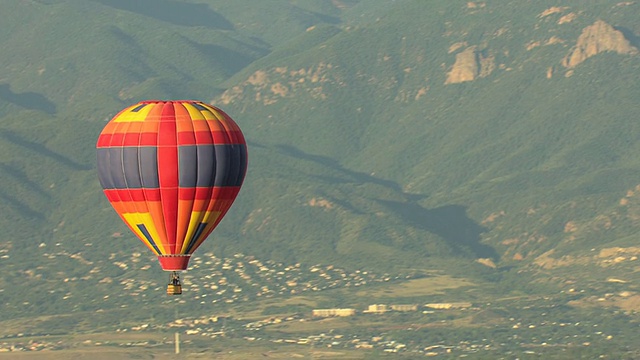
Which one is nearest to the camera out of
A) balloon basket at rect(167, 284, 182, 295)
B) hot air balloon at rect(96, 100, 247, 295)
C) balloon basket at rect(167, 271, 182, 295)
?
balloon basket at rect(167, 271, 182, 295)

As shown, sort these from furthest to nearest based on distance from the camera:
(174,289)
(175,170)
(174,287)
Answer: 1. (175,170)
2. (174,287)
3. (174,289)

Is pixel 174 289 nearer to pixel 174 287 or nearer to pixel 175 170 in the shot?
pixel 174 287

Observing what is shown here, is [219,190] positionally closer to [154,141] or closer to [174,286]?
[154,141]

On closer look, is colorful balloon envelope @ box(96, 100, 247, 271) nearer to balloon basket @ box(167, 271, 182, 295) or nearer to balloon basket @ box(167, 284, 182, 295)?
balloon basket @ box(167, 271, 182, 295)

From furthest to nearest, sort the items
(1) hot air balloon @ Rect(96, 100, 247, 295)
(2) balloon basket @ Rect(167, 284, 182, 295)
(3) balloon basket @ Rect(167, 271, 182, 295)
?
(1) hot air balloon @ Rect(96, 100, 247, 295)
(2) balloon basket @ Rect(167, 284, 182, 295)
(3) balloon basket @ Rect(167, 271, 182, 295)

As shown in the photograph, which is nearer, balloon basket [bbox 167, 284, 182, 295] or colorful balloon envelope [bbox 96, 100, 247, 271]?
balloon basket [bbox 167, 284, 182, 295]

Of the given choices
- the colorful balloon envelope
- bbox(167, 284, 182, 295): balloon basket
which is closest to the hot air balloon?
the colorful balloon envelope

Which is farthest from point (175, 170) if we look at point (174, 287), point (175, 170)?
point (174, 287)

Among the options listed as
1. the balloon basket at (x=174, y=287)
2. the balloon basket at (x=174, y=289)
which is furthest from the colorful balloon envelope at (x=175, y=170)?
the balloon basket at (x=174, y=289)

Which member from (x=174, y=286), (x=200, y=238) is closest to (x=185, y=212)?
(x=200, y=238)

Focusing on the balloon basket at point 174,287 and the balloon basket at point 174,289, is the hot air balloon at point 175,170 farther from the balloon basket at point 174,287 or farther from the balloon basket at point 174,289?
the balloon basket at point 174,289
